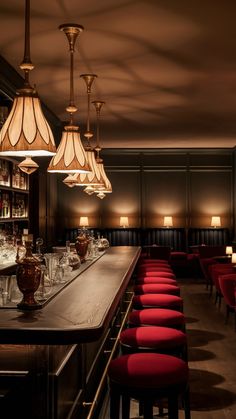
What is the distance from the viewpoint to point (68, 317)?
244 centimetres

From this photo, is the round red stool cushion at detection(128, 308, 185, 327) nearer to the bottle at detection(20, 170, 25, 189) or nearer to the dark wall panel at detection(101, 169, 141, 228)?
the bottle at detection(20, 170, 25, 189)

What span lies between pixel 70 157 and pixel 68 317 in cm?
170

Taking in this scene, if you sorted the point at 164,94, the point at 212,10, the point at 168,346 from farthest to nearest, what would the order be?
the point at 164,94 → the point at 212,10 → the point at 168,346

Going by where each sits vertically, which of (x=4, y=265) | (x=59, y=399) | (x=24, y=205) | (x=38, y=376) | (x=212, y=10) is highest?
(x=212, y=10)

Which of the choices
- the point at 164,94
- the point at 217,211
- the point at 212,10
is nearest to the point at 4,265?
the point at 212,10

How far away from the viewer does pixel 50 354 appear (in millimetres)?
2555

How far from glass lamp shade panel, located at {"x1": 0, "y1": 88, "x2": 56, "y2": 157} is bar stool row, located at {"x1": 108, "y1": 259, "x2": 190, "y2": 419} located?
1.21 metres

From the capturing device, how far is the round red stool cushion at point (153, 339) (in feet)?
10.6

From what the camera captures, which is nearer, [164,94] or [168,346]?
[168,346]

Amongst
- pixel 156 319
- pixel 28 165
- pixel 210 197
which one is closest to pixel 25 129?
pixel 28 165

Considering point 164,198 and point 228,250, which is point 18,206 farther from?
point 164,198

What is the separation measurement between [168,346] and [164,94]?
4.58 m

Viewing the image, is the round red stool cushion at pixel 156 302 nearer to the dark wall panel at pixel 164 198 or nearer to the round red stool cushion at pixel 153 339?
the round red stool cushion at pixel 153 339

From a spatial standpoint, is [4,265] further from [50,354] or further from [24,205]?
[24,205]
